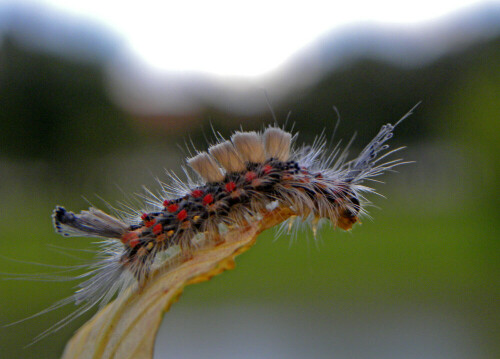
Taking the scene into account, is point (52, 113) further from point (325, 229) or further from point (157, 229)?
point (157, 229)

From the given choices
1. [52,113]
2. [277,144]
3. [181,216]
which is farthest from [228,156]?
[52,113]

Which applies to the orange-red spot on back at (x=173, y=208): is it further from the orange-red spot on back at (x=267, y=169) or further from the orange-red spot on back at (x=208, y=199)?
the orange-red spot on back at (x=267, y=169)

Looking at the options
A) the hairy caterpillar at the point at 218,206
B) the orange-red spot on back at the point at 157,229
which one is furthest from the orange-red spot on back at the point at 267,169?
the orange-red spot on back at the point at 157,229

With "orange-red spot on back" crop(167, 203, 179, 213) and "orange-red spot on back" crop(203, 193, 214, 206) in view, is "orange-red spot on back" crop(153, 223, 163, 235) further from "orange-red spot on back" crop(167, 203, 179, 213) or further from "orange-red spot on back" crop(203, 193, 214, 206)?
"orange-red spot on back" crop(203, 193, 214, 206)

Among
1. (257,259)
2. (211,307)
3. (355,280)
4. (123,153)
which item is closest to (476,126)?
(355,280)

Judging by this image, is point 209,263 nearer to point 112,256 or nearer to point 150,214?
point 150,214

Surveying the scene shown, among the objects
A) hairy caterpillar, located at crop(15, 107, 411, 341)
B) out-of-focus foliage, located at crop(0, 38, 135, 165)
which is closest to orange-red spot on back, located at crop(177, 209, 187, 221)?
hairy caterpillar, located at crop(15, 107, 411, 341)
